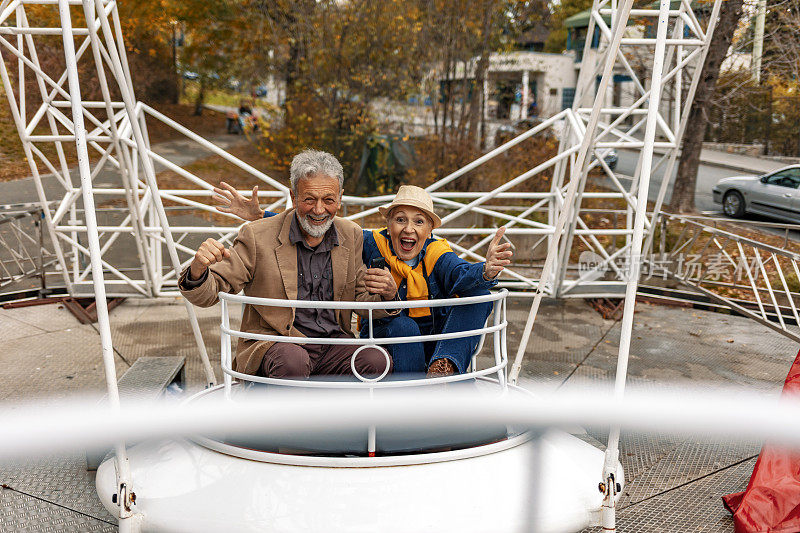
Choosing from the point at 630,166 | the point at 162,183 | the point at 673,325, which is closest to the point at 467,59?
the point at 162,183

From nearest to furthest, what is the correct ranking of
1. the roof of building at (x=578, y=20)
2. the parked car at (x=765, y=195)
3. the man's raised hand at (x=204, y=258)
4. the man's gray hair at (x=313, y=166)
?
the man's raised hand at (x=204, y=258) < the man's gray hair at (x=313, y=166) < the parked car at (x=765, y=195) < the roof of building at (x=578, y=20)

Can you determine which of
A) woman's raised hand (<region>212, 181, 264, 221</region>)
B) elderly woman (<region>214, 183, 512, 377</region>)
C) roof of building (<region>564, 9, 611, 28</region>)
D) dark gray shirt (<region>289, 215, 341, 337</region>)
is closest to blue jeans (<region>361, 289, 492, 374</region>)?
elderly woman (<region>214, 183, 512, 377</region>)

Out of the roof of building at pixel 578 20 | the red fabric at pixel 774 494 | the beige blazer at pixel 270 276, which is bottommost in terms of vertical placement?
the red fabric at pixel 774 494

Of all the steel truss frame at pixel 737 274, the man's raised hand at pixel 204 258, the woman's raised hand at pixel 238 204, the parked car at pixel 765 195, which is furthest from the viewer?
the parked car at pixel 765 195

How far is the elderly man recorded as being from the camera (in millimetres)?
3303

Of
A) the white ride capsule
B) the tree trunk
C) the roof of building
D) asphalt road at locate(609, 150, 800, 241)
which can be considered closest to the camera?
the white ride capsule

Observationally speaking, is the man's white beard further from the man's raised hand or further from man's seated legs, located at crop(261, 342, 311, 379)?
man's seated legs, located at crop(261, 342, 311, 379)

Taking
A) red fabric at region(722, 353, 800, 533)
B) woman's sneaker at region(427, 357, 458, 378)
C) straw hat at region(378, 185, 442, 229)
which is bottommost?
red fabric at region(722, 353, 800, 533)

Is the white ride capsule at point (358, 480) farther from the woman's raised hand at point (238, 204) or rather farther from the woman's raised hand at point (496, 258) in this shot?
the woman's raised hand at point (238, 204)

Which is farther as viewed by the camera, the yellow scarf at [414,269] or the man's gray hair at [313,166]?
the yellow scarf at [414,269]

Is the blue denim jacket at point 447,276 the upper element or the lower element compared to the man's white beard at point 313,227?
lower

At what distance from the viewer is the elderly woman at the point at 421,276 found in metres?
3.32

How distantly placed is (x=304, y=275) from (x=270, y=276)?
165 mm

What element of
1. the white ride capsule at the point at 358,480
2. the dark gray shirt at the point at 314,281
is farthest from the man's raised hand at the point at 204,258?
the dark gray shirt at the point at 314,281
